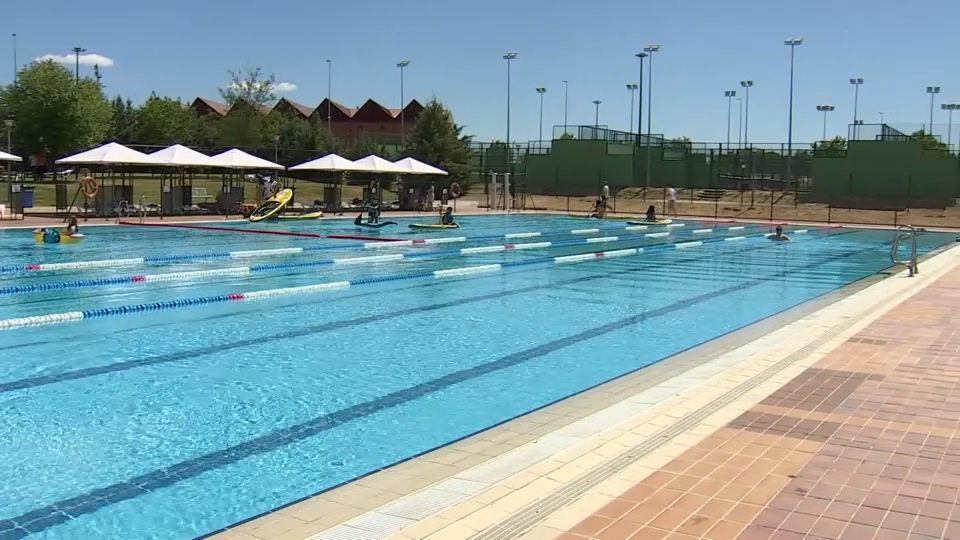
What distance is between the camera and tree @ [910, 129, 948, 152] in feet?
135

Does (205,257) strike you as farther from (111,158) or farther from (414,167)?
(414,167)

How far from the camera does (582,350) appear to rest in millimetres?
8234

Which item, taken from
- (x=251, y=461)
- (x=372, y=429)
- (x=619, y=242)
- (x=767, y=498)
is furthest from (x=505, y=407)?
(x=619, y=242)

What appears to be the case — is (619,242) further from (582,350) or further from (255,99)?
(255,99)

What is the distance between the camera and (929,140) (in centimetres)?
4247

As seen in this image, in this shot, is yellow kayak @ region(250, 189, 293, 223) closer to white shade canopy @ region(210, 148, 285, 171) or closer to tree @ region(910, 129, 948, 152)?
white shade canopy @ region(210, 148, 285, 171)

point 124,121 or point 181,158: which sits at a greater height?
point 124,121

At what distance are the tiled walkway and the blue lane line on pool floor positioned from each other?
8.20 ft

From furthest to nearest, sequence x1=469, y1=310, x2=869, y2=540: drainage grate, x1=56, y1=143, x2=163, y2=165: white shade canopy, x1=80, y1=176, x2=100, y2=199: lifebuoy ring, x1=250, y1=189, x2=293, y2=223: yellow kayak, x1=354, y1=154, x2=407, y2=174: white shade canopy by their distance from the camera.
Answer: x1=354, y1=154, x2=407, y2=174: white shade canopy < x1=250, y1=189, x2=293, y2=223: yellow kayak < x1=56, y1=143, x2=163, y2=165: white shade canopy < x1=80, y1=176, x2=100, y2=199: lifebuoy ring < x1=469, y1=310, x2=869, y2=540: drainage grate

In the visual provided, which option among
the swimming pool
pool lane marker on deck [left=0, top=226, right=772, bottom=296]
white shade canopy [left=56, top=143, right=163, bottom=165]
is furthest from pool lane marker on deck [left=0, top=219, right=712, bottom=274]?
white shade canopy [left=56, top=143, right=163, bottom=165]

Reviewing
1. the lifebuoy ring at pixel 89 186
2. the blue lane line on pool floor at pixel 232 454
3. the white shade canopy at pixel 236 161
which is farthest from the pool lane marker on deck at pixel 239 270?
the white shade canopy at pixel 236 161

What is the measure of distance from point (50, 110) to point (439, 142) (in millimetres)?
21328

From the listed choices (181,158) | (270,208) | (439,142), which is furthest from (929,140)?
(181,158)

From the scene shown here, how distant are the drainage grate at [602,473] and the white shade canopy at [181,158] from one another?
70.8ft
